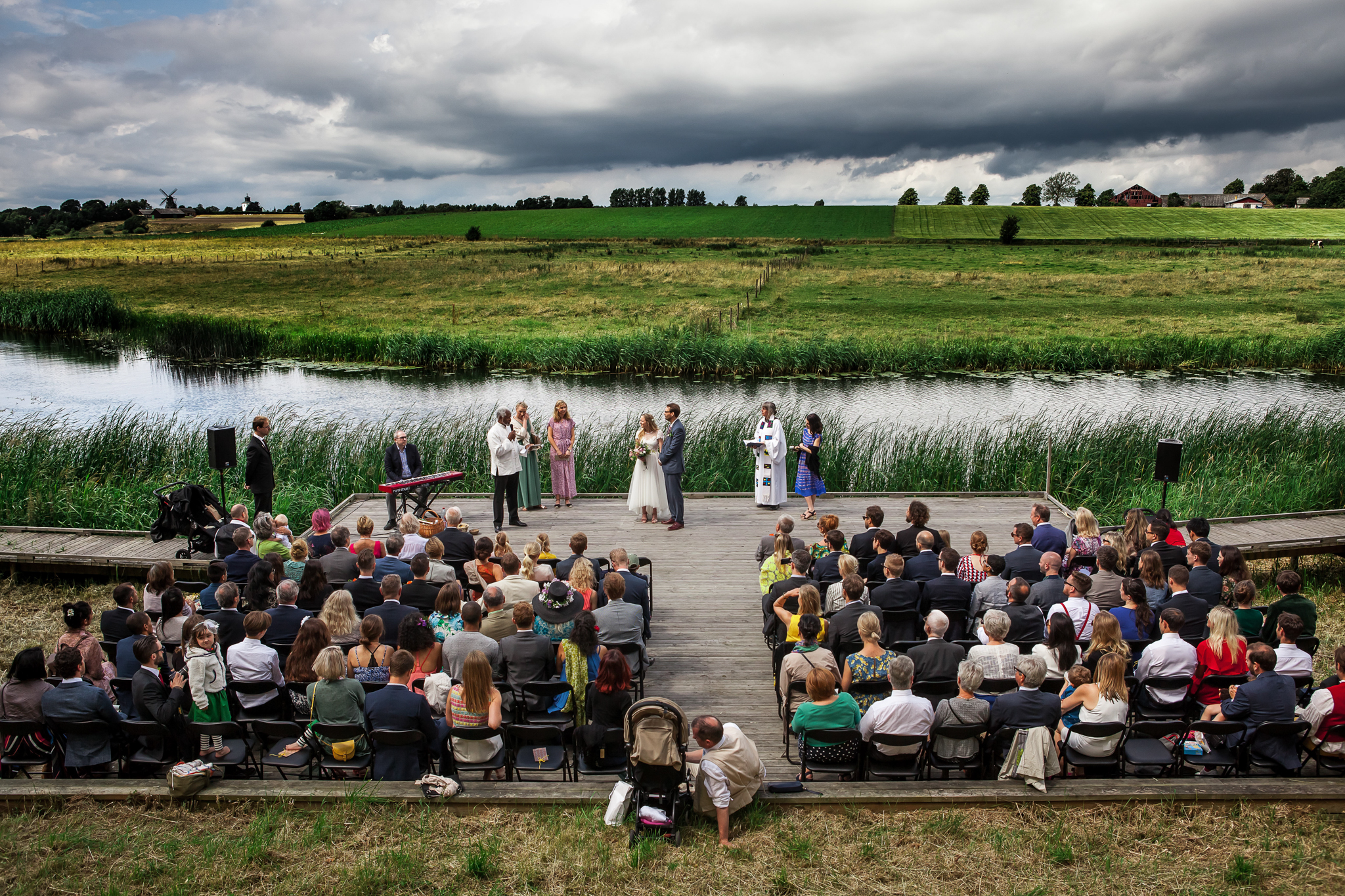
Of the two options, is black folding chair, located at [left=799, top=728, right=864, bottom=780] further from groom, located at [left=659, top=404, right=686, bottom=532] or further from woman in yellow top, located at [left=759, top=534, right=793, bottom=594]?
groom, located at [left=659, top=404, right=686, bottom=532]

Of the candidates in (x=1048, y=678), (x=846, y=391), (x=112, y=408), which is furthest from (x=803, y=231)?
(x=1048, y=678)

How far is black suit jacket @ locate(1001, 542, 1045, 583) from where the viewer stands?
846 cm

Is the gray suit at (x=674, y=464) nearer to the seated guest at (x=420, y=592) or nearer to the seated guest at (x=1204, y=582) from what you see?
the seated guest at (x=420, y=592)

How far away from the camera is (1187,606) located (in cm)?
759

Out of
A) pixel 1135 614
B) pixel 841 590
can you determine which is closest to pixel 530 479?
pixel 841 590

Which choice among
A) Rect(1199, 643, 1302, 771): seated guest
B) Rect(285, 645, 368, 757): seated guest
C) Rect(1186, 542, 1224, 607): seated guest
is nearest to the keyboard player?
Rect(285, 645, 368, 757): seated guest

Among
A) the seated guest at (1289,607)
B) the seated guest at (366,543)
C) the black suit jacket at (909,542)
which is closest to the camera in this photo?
the seated guest at (1289,607)

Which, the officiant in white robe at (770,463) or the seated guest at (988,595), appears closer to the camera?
the seated guest at (988,595)

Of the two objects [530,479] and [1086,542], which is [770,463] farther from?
[1086,542]

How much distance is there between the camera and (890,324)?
→ 3984 cm

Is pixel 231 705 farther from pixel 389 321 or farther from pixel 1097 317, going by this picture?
pixel 1097 317

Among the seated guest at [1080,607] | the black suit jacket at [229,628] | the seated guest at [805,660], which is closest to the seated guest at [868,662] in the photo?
the seated guest at [805,660]

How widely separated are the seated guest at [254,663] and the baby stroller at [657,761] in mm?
2901

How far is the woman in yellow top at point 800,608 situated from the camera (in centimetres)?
699
